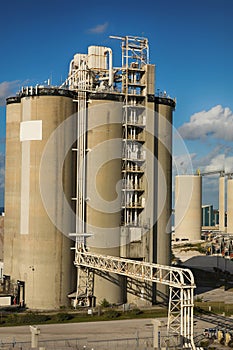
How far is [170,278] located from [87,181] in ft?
45.8

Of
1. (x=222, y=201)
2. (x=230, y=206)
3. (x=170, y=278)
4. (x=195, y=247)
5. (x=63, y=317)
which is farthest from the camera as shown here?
(x=222, y=201)

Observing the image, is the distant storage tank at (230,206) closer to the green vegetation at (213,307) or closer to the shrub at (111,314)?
the green vegetation at (213,307)

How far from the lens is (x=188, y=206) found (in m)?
114

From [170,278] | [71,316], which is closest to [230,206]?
[71,316]

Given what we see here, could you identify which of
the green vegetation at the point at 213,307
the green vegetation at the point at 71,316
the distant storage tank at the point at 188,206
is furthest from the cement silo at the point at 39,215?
the distant storage tank at the point at 188,206

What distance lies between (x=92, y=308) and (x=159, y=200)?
10.6 metres

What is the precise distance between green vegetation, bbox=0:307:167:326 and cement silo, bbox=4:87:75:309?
220 centimetres

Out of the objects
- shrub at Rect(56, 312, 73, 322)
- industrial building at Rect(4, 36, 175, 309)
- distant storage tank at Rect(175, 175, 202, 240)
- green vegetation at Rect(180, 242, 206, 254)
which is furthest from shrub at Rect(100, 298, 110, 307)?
distant storage tank at Rect(175, 175, 202, 240)

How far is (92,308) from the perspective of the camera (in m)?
46.0

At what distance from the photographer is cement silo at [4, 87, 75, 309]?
4603cm

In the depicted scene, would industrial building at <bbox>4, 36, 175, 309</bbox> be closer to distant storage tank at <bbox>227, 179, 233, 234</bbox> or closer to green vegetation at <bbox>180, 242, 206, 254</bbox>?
green vegetation at <bbox>180, 242, 206, 254</bbox>

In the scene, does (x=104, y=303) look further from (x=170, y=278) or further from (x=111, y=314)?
(x=170, y=278)

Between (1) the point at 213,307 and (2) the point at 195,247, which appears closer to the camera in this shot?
(1) the point at 213,307

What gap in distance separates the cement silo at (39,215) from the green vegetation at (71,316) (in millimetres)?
2195
